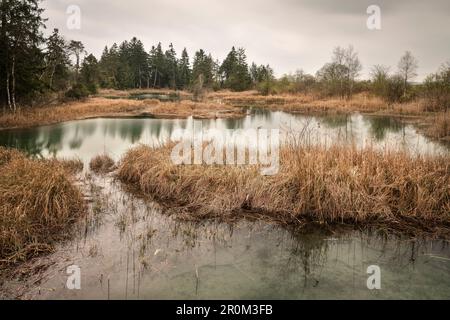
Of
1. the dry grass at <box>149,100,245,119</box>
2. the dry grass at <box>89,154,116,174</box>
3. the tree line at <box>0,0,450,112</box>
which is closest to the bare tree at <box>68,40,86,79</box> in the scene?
the tree line at <box>0,0,450,112</box>

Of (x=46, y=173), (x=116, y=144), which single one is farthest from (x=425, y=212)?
(x=116, y=144)

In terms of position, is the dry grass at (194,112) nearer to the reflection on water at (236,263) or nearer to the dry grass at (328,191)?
the dry grass at (328,191)

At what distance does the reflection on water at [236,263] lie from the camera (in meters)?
3.95

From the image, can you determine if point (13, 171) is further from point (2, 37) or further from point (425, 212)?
point (2, 37)

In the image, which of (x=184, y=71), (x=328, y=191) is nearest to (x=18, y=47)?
(x=328, y=191)

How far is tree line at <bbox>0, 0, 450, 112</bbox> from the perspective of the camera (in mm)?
18016

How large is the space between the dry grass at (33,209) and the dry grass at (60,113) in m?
12.8

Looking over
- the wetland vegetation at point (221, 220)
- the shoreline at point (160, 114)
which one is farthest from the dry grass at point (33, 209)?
the shoreline at point (160, 114)

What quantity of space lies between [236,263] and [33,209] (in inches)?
129

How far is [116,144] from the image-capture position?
1383cm

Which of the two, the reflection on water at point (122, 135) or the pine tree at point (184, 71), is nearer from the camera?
the reflection on water at point (122, 135)

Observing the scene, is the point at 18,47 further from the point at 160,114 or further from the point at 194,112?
the point at 194,112

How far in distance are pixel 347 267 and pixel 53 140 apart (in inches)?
536

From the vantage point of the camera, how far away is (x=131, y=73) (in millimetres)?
64062
